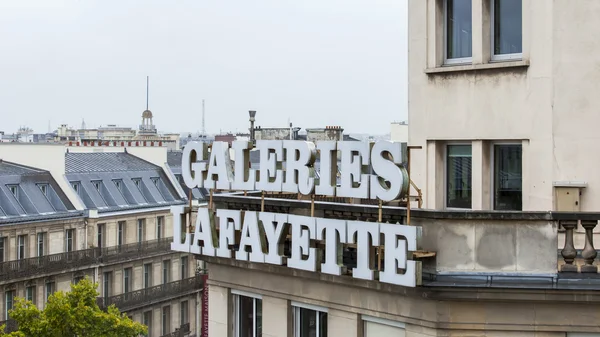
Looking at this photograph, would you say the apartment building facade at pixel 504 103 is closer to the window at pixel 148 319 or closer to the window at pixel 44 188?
the window at pixel 44 188

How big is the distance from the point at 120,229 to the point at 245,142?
51131mm

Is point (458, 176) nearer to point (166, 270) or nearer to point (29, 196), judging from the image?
point (29, 196)

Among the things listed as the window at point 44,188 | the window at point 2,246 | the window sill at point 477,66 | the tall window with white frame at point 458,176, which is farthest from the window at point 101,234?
the window sill at point 477,66

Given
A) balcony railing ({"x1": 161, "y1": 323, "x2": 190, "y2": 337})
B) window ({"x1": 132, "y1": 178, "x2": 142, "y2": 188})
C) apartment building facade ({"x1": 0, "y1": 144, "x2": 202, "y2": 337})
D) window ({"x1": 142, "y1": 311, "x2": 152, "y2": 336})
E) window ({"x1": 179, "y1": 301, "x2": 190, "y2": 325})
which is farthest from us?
window ({"x1": 179, "y1": 301, "x2": 190, "y2": 325})

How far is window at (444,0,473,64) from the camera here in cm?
1848

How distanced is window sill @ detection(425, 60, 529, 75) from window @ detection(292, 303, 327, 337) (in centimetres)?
527

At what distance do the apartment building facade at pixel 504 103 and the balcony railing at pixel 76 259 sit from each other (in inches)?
1807

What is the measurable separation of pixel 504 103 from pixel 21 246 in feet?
162

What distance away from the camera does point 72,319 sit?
43.7 meters

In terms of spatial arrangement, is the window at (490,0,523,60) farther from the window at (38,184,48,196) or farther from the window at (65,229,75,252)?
the window at (38,184,48,196)

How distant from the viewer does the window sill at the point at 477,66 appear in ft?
56.9

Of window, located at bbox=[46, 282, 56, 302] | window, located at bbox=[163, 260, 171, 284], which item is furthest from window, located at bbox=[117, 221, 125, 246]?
window, located at bbox=[46, 282, 56, 302]

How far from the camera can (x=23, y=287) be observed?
Result: 61.1 metres

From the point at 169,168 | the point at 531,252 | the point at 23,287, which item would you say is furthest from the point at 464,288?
the point at 169,168
